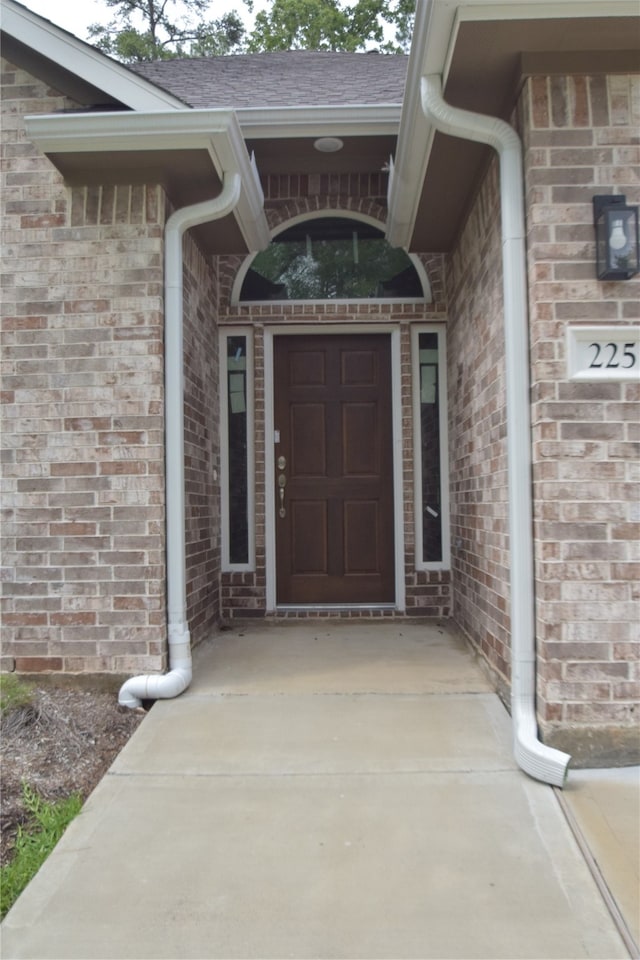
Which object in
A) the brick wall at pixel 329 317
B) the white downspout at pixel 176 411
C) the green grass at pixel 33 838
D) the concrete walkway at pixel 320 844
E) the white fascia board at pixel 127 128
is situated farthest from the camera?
the brick wall at pixel 329 317

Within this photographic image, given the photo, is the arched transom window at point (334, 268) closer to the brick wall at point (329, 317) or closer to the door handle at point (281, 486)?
the brick wall at point (329, 317)

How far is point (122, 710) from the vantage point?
309cm

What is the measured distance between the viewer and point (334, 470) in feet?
15.0

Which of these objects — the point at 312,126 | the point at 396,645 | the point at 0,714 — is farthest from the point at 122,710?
the point at 312,126

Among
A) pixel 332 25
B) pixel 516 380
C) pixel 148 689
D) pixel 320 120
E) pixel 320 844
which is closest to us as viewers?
pixel 320 844

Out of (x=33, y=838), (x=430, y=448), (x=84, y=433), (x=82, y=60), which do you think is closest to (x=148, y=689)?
(x=33, y=838)

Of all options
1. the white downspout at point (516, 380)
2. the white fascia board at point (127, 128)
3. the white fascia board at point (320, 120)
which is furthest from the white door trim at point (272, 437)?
the white downspout at point (516, 380)

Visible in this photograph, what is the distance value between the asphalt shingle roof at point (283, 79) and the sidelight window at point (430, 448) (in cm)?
158

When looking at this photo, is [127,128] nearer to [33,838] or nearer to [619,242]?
[619,242]

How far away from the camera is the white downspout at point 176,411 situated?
3275mm

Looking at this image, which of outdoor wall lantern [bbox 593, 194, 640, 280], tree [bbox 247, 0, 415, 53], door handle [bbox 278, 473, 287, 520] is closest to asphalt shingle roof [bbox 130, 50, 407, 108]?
outdoor wall lantern [bbox 593, 194, 640, 280]

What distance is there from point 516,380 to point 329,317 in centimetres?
214

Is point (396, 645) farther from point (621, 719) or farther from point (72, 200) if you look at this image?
point (72, 200)

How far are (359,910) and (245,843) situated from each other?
460mm
